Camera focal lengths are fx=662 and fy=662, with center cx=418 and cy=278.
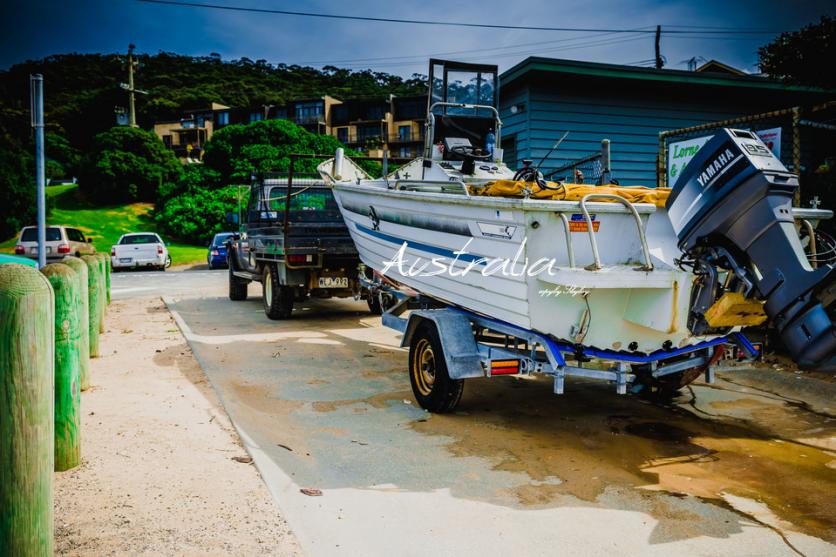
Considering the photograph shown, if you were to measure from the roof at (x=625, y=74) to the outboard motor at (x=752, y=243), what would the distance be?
963 cm

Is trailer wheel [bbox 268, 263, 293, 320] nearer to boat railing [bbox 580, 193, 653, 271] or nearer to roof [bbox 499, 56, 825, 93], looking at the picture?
roof [bbox 499, 56, 825, 93]

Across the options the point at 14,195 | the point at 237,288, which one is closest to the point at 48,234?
the point at 237,288

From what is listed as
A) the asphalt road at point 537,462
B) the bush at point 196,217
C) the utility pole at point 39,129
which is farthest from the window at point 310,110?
the asphalt road at point 537,462

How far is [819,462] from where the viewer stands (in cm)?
473

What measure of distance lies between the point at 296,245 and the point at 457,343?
5.48 m

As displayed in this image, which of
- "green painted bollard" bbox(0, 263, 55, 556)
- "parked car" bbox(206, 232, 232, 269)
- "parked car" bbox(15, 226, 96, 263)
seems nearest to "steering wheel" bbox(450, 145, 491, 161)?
"green painted bollard" bbox(0, 263, 55, 556)

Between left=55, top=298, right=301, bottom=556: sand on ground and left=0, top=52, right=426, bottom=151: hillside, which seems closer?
left=55, top=298, right=301, bottom=556: sand on ground

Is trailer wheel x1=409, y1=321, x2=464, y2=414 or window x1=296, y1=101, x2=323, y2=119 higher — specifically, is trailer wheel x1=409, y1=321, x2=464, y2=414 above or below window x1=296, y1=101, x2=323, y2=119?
below

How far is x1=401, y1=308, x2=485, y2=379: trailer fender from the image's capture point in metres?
5.34

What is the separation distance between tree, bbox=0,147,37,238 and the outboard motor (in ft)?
119

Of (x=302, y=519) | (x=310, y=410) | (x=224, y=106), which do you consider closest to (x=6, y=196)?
(x=310, y=410)

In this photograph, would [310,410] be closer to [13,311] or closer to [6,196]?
[13,311]

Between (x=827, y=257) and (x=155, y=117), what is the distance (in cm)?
7746

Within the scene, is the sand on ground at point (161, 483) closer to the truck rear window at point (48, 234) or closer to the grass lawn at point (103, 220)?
the truck rear window at point (48, 234)
